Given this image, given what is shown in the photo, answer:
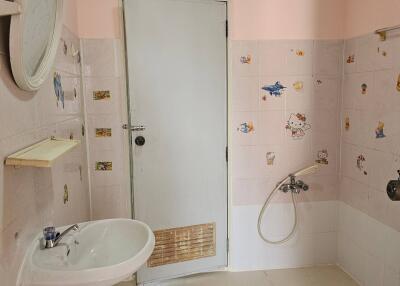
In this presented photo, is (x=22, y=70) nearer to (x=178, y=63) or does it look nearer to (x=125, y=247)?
(x=125, y=247)

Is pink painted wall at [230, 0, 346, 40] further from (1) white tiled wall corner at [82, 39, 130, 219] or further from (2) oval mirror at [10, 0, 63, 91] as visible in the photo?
(2) oval mirror at [10, 0, 63, 91]

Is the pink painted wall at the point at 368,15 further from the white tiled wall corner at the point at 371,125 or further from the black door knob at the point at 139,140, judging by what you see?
the black door knob at the point at 139,140

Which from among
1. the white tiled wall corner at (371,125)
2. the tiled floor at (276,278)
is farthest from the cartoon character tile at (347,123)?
the tiled floor at (276,278)

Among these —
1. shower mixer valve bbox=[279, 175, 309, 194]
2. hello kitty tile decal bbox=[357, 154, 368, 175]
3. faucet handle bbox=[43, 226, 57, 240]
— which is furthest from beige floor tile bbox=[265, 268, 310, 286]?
faucet handle bbox=[43, 226, 57, 240]

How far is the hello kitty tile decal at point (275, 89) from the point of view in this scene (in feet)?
7.19

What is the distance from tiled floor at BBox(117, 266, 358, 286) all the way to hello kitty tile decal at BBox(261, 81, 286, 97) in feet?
4.31

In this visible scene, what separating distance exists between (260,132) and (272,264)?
101 cm

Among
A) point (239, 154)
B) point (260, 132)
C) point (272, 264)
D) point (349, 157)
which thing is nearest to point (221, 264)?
point (272, 264)

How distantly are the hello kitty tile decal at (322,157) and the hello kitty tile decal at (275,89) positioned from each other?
0.53 metres

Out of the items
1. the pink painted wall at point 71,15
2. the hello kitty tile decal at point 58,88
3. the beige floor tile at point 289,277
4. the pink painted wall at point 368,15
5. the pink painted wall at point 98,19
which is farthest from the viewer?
the beige floor tile at point 289,277

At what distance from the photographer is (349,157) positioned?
7.27ft

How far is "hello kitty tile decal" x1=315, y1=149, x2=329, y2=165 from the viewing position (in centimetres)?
230

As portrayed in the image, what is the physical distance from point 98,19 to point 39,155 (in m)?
1.37

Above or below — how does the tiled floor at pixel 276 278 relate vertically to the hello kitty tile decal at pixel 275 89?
below
